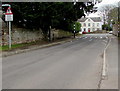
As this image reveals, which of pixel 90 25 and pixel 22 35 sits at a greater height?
pixel 90 25

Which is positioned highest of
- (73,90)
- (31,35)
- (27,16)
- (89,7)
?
(89,7)

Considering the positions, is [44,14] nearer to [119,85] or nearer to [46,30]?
[46,30]

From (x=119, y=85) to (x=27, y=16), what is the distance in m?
19.5

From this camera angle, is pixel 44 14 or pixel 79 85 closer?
Answer: pixel 79 85

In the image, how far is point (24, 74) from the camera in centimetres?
893

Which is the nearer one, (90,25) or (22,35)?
(22,35)

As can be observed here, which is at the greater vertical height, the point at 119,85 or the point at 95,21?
the point at 95,21

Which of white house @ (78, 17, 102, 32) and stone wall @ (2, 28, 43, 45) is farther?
white house @ (78, 17, 102, 32)

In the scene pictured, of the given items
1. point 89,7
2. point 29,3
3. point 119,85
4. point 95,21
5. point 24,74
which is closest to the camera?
point 119,85

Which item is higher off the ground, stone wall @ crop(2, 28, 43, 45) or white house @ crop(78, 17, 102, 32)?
white house @ crop(78, 17, 102, 32)

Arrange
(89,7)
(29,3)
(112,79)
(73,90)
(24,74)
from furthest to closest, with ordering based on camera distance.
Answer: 1. (89,7)
2. (29,3)
3. (24,74)
4. (112,79)
5. (73,90)

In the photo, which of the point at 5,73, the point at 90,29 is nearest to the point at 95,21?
the point at 90,29

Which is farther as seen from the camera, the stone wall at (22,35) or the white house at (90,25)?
the white house at (90,25)

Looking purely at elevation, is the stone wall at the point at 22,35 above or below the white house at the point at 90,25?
below
